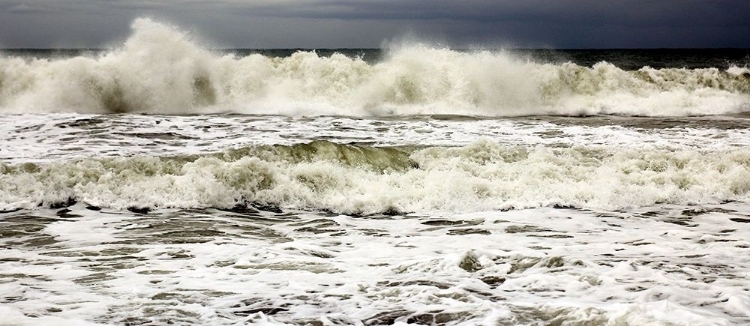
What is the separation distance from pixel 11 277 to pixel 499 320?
4.03 m

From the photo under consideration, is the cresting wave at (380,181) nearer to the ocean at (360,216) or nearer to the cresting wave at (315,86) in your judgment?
the ocean at (360,216)

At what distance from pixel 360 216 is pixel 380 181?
1.53 m

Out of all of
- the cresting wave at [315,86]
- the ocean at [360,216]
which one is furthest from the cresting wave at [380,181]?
the cresting wave at [315,86]

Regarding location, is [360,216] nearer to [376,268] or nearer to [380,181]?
[380,181]

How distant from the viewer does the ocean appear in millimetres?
5211

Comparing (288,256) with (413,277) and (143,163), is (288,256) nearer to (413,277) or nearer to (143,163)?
(413,277)

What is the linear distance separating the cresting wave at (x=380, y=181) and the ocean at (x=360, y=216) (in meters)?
0.04

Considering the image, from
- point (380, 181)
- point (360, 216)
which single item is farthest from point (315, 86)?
point (360, 216)

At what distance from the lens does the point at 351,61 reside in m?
24.8

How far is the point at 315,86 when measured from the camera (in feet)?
77.3

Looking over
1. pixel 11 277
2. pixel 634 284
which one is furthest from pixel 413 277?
pixel 11 277

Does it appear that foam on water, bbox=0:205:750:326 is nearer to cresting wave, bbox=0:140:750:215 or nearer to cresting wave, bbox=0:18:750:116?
cresting wave, bbox=0:140:750:215

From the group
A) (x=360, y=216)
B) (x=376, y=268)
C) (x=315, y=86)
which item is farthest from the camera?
(x=315, y=86)

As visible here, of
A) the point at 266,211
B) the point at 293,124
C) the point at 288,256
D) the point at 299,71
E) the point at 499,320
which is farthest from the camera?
the point at 299,71
